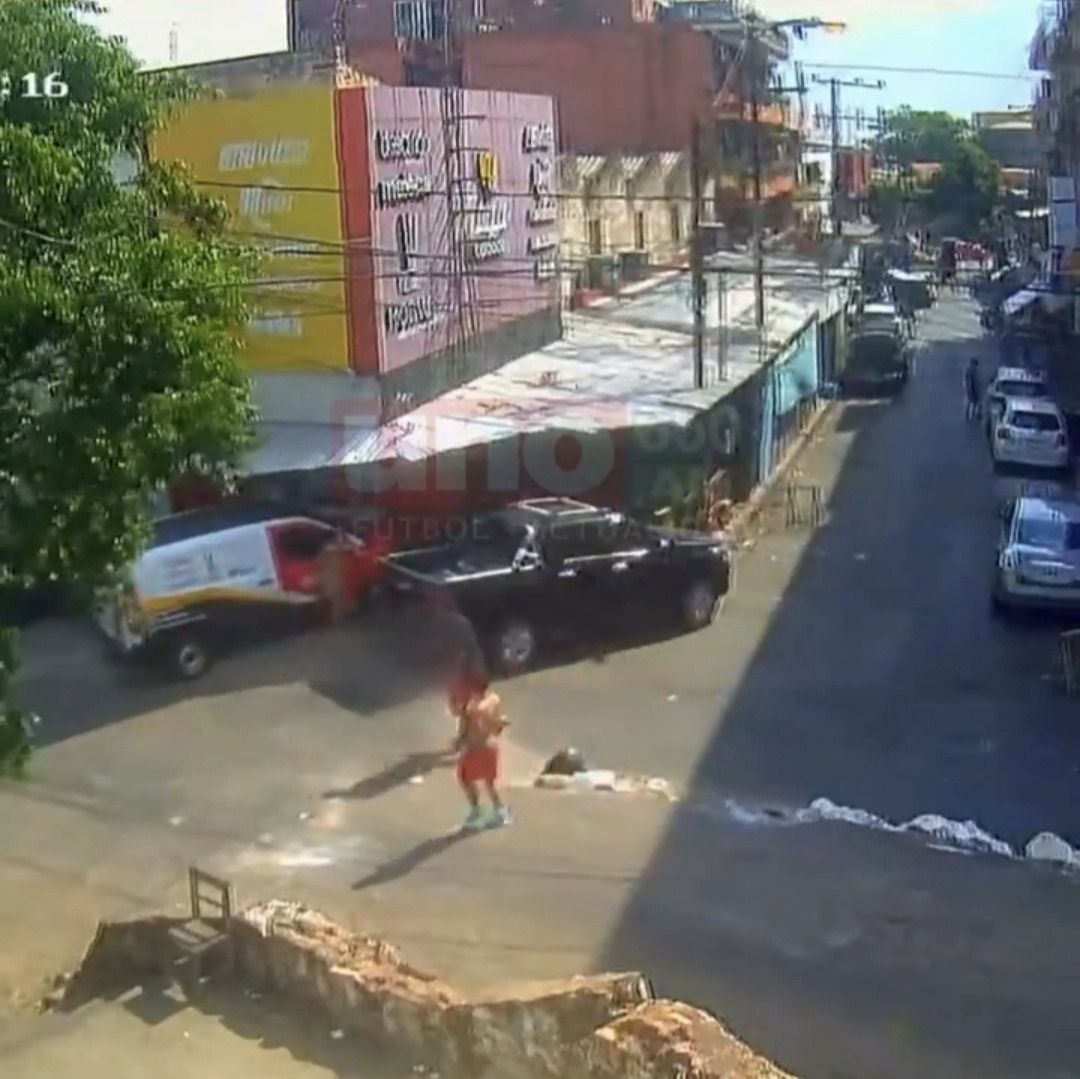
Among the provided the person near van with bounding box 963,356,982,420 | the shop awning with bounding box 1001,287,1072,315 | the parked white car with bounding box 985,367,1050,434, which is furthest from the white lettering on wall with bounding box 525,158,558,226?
the person near van with bounding box 963,356,982,420

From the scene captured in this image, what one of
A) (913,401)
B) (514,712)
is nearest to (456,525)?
(514,712)

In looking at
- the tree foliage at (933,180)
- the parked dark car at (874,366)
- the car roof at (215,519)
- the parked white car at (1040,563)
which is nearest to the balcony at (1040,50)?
the tree foliage at (933,180)

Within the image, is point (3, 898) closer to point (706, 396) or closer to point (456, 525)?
point (456, 525)

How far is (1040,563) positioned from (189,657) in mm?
8053

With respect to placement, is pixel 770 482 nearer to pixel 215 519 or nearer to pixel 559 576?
pixel 559 576

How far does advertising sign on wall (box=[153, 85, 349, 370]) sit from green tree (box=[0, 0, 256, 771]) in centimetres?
984

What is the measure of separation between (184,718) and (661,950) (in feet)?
19.4

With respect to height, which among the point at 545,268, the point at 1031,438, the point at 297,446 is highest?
the point at 545,268

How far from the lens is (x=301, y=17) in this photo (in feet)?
119

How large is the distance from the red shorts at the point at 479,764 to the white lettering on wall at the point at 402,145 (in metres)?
8.53

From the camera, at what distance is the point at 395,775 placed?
1273cm

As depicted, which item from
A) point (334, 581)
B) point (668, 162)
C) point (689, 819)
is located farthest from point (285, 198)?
point (668, 162)

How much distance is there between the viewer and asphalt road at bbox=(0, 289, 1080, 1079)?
8758 millimetres

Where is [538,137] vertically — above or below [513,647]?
above
